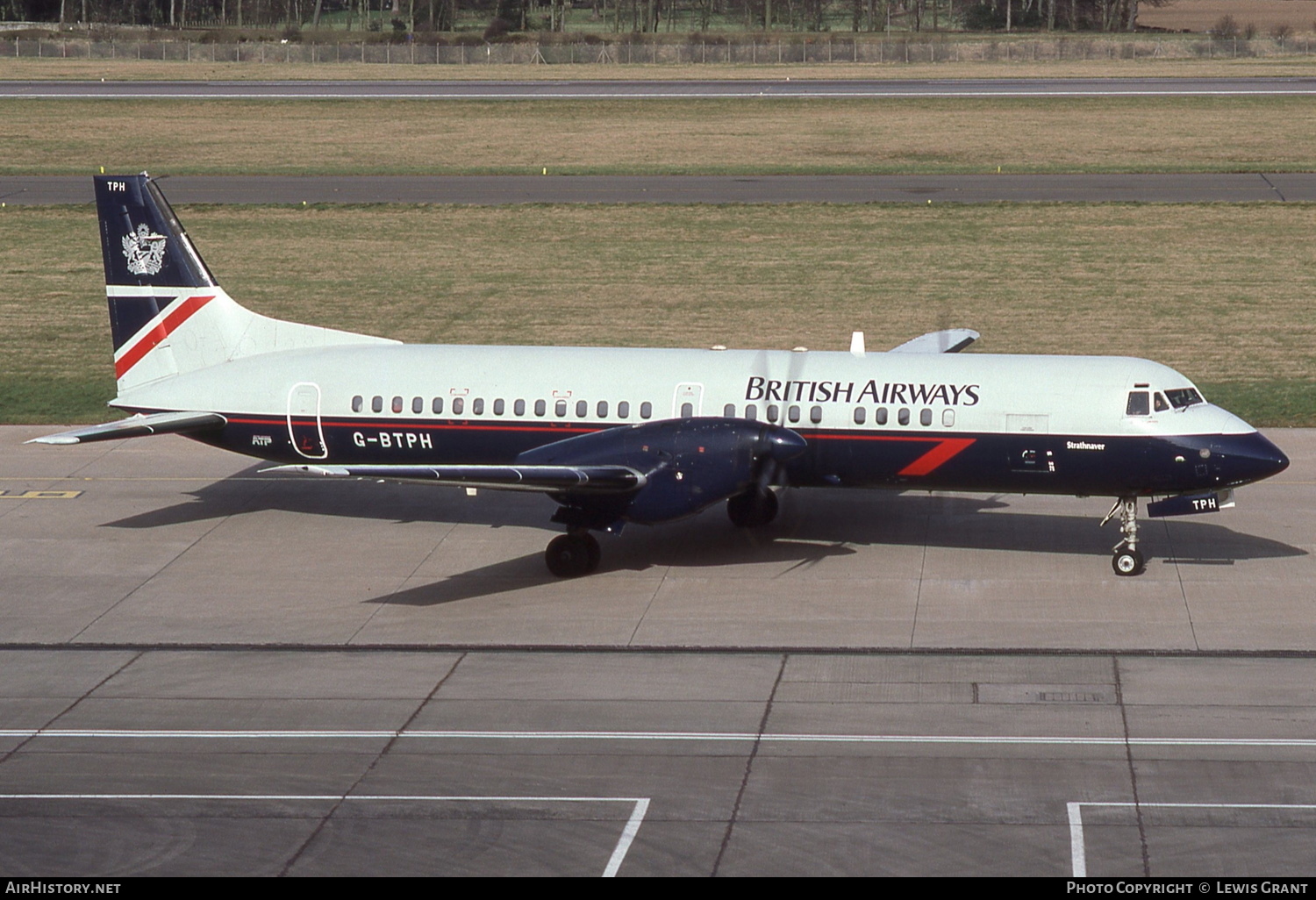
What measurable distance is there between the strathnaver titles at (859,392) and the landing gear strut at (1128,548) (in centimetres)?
288

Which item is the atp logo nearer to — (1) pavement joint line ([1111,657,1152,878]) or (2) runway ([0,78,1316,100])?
(1) pavement joint line ([1111,657,1152,878])

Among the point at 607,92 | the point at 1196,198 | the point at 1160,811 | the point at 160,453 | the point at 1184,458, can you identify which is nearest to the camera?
the point at 1160,811

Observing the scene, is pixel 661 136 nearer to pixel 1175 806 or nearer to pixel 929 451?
pixel 929 451

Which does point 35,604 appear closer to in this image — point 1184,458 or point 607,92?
point 1184,458

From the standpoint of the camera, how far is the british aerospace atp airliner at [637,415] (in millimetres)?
23203

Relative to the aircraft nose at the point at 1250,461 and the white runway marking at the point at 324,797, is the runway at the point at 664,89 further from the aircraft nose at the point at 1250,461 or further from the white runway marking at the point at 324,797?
the white runway marking at the point at 324,797

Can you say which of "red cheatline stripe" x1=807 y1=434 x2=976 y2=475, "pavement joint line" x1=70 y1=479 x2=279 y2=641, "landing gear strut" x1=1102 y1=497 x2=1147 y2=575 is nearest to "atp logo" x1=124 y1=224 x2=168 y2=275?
"pavement joint line" x1=70 y1=479 x2=279 y2=641

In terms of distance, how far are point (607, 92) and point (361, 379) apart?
65598 mm

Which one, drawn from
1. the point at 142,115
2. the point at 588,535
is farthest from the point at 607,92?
the point at 588,535

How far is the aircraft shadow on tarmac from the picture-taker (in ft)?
82.1

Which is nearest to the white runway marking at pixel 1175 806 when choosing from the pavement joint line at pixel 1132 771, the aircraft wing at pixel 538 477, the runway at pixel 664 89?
the pavement joint line at pixel 1132 771

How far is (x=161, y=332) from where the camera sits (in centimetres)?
2761

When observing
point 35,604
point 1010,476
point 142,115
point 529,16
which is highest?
point 529,16

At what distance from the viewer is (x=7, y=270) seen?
4984cm
